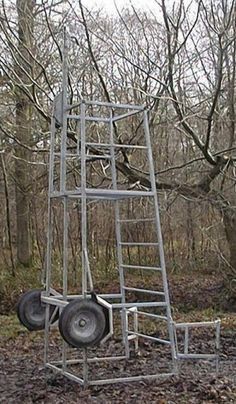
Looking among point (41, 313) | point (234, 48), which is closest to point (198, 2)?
point (234, 48)

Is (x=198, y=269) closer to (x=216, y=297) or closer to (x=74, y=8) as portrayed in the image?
(x=216, y=297)

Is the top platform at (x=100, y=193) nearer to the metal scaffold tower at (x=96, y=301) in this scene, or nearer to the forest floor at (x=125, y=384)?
the metal scaffold tower at (x=96, y=301)

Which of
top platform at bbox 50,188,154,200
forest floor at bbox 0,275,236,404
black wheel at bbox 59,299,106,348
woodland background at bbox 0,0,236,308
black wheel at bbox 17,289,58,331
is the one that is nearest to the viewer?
black wheel at bbox 59,299,106,348

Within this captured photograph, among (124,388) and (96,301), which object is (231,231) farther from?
(96,301)

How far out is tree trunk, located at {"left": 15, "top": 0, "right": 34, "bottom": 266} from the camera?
7.71 m

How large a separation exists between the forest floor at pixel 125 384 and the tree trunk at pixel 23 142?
335 cm

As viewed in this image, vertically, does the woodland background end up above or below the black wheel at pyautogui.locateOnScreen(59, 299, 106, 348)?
above

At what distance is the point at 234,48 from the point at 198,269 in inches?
218

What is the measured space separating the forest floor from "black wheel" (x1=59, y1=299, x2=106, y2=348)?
409 mm

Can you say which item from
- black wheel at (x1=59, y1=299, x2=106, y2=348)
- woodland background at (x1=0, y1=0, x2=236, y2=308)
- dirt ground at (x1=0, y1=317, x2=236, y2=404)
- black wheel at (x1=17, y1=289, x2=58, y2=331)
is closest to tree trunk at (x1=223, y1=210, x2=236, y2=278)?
woodland background at (x1=0, y1=0, x2=236, y2=308)

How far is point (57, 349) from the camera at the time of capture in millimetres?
6027

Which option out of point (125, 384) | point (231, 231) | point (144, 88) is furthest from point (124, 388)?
point (231, 231)

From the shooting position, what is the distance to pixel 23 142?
29.8 feet

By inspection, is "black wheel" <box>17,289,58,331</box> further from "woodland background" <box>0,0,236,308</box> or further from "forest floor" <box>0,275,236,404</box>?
"woodland background" <box>0,0,236,308</box>
